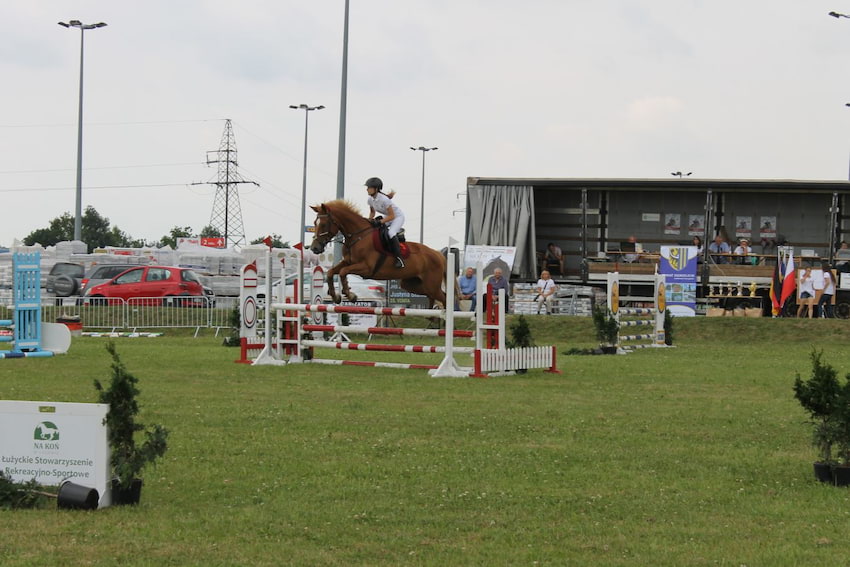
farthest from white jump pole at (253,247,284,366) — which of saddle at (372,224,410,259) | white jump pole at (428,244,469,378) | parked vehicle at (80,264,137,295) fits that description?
parked vehicle at (80,264,137,295)

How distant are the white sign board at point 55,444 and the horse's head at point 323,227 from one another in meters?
8.49

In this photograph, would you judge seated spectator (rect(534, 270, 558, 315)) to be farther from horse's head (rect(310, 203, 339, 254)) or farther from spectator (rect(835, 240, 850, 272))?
horse's head (rect(310, 203, 339, 254))

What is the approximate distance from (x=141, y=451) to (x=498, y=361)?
29.3ft

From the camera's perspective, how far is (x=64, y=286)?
109ft

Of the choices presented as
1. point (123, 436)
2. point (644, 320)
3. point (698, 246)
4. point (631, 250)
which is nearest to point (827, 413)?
point (123, 436)

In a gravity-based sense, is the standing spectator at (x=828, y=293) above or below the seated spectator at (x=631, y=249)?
below

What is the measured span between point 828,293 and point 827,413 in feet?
69.8

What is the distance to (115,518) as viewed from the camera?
237 inches

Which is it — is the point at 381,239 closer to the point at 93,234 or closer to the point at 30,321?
the point at 30,321

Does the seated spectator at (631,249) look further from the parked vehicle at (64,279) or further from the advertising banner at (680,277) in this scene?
the parked vehicle at (64,279)

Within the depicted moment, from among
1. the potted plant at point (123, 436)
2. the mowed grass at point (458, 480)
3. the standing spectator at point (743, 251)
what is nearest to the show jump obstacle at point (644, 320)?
the standing spectator at point (743, 251)

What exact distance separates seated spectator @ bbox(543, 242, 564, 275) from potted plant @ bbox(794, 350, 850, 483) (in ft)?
71.4

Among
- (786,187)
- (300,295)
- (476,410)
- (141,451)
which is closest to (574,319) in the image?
(786,187)

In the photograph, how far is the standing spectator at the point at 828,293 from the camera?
27.2m
